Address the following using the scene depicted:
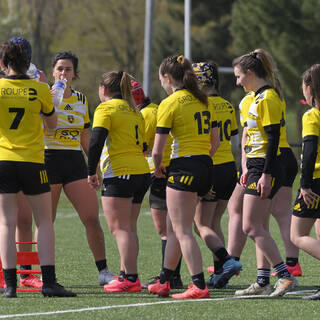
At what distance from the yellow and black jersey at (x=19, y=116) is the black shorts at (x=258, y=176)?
1.82 meters

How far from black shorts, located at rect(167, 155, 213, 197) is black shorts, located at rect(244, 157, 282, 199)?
1.28 feet

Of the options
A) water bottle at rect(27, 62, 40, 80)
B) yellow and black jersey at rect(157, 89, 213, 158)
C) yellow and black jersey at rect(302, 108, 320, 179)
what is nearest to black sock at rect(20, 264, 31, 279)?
water bottle at rect(27, 62, 40, 80)

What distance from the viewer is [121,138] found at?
7652 millimetres

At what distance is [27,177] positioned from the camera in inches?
279

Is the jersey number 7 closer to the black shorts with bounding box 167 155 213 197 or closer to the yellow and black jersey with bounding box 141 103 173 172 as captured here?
the black shorts with bounding box 167 155 213 197

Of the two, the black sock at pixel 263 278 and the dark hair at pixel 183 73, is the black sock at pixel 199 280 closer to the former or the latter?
the black sock at pixel 263 278

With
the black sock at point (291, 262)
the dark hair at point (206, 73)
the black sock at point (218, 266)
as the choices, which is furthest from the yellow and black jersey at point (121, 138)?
the black sock at point (291, 262)

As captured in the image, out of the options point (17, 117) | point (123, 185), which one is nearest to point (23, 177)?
point (17, 117)

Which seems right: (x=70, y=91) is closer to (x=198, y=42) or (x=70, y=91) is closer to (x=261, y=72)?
(x=261, y=72)

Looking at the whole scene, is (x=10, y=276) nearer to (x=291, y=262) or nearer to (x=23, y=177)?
(x=23, y=177)

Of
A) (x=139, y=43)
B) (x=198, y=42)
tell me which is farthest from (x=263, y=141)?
(x=139, y=43)

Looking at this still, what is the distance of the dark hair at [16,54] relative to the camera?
7109mm

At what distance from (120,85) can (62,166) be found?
0.98 meters

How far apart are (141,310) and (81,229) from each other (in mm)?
7771
